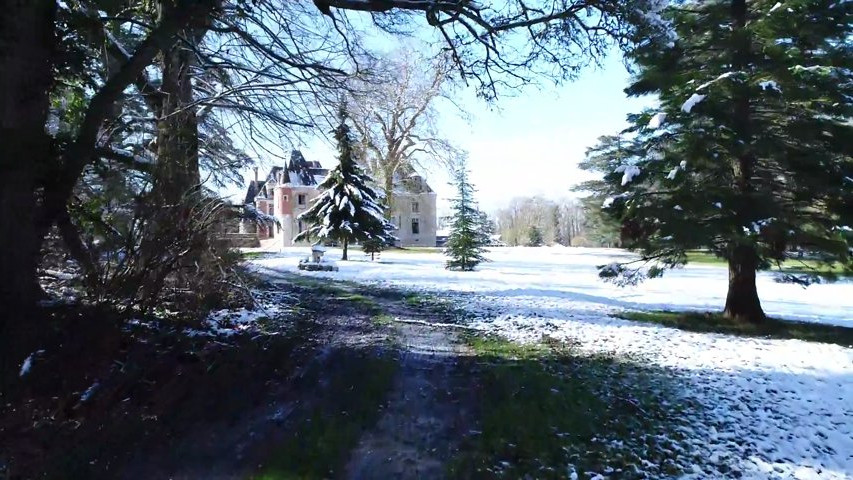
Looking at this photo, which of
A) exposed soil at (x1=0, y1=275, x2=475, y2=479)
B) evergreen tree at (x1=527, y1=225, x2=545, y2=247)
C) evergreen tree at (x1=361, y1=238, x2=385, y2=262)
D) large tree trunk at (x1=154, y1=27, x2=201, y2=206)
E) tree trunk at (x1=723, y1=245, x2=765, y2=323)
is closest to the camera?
exposed soil at (x1=0, y1=275, x2=475, y2=479)

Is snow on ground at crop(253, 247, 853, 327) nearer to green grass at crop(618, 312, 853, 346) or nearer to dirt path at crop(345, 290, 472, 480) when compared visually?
green grass at crop(618, 312, 853, 346)

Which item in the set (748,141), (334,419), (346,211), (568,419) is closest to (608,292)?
(748,141)

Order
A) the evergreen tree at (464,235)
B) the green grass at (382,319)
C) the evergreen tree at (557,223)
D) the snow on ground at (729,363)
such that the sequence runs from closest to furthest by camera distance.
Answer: the snow on ground at (729,363)
the green grass at (382,319)
the evergreen tree at (464,235)
the evergreen tree at (557,223)

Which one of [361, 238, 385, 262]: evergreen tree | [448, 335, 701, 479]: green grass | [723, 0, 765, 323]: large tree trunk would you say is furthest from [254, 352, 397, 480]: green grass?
[361, 238, 385, 262]: evergreen tree

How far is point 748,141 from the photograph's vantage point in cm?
855

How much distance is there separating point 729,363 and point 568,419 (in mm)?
3173

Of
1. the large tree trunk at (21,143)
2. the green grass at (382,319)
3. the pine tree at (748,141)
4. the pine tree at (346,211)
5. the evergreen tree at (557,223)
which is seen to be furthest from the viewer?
the evergreen tree at (557,223)

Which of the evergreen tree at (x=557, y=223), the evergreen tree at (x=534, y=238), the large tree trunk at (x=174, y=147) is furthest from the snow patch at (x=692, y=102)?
the evergreen tree at (x=557, y=223)

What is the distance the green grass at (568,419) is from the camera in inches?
145

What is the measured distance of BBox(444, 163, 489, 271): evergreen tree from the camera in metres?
20.7

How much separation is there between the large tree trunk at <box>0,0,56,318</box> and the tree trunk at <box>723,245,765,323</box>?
33.9 feet

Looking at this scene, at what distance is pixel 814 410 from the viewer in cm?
496

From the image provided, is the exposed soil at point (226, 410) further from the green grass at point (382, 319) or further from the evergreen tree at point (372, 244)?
the evergreen tree at point (372, 244)

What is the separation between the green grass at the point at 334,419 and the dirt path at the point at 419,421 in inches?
4.5
